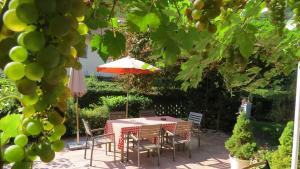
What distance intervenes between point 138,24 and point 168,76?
8908 mm

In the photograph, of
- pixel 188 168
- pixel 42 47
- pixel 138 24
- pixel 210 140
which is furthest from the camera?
pixel 210 140

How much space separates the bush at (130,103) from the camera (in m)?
9.09

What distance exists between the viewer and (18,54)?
45 cm

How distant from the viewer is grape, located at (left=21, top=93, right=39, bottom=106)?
473 mm

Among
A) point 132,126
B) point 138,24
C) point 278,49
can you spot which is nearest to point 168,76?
point 132,126

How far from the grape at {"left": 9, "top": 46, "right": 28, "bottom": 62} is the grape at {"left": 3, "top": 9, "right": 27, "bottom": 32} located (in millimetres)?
30

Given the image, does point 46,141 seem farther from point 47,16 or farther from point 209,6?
point 209,6

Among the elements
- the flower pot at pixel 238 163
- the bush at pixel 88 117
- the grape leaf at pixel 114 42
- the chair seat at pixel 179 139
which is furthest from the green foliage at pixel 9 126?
the bush at pixel 88 117

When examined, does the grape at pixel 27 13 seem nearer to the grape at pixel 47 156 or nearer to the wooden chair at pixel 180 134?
the grape at pixel 47 156

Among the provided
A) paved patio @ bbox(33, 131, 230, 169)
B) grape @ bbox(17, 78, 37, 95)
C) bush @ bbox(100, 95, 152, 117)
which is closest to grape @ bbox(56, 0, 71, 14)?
grape @ bbox(17, 78, 37, 95)

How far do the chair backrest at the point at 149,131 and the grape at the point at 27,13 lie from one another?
577cm

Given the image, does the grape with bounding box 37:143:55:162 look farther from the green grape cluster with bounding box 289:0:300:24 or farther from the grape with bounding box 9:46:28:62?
the green grape cluster with bounding box 289:0:300:24

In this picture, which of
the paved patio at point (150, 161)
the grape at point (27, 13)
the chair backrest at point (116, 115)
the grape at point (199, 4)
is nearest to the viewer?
the grape at point (27, 13)

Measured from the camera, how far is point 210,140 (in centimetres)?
872
